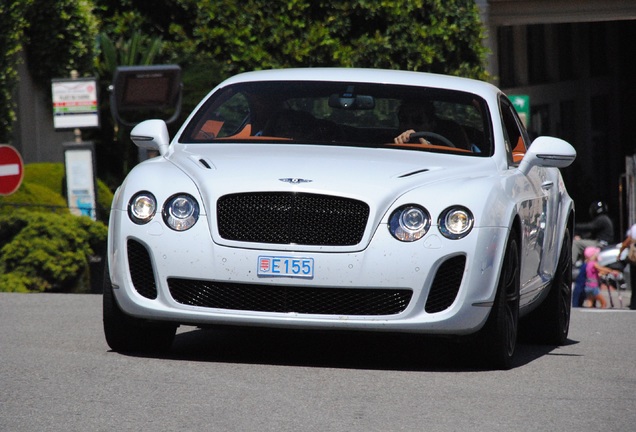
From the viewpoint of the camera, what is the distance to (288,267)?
24.0 ft

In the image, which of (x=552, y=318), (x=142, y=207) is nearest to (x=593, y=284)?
(x=552, y=318)

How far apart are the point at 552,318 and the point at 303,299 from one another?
254 cm

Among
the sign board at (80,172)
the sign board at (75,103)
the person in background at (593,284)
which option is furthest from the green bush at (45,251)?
the person in background at (593,284)

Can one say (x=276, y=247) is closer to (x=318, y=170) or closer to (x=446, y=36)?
(x=318, y=170)

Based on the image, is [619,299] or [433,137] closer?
[433,137]

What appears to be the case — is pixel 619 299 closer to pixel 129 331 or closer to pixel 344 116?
pixel 344 116

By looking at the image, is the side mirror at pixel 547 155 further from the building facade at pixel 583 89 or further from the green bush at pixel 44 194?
the building facade at pixel 583 89

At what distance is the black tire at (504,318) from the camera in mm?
7609

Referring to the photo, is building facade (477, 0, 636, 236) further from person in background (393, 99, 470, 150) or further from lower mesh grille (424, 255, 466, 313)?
lower mesh grille (424, 255, 466, 313)

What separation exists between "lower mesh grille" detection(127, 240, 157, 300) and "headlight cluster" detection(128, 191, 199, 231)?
0.13 meters

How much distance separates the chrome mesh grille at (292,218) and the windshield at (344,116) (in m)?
1.05

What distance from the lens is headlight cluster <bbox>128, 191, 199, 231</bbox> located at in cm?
747

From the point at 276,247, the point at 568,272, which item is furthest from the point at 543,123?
the point at 276,247

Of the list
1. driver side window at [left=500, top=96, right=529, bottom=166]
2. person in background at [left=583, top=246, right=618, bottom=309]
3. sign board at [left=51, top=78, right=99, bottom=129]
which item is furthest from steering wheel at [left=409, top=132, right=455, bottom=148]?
person in background at [left=583, top=246, right=618, bottom=309]
